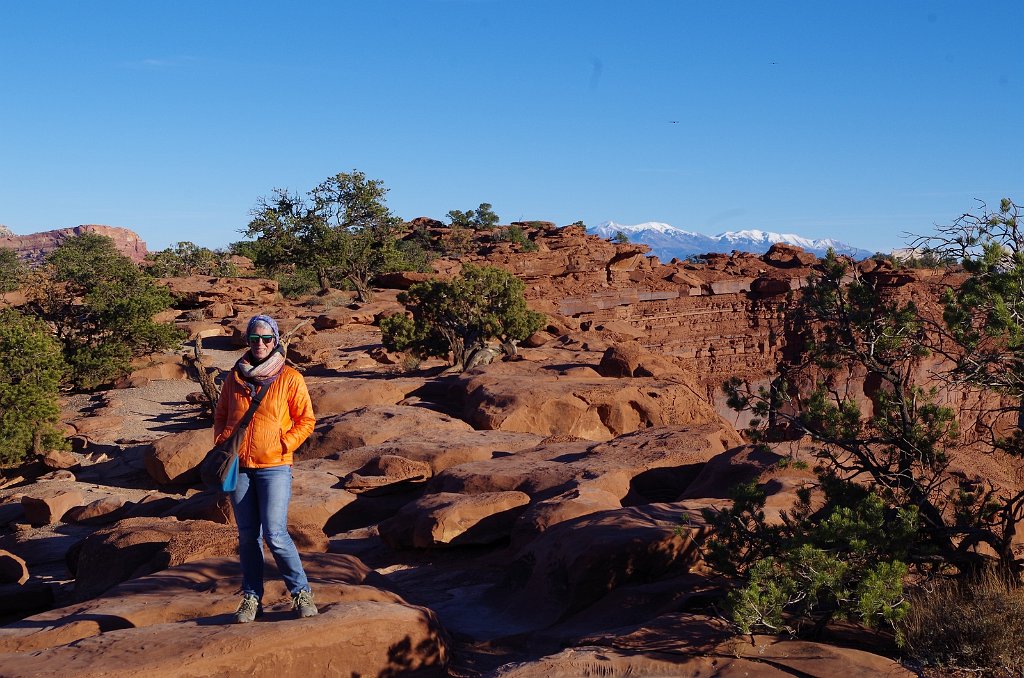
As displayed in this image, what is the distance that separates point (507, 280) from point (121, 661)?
61.1ft

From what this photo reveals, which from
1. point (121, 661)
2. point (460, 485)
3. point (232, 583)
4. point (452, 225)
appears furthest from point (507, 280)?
point (452, 225)

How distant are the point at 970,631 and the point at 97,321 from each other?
22235mm

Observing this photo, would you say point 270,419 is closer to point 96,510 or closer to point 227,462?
point 227,462

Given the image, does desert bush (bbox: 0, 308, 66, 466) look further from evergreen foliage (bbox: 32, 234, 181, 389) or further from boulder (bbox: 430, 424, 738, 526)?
boulder (bbox: 430, 424, 738, 526)

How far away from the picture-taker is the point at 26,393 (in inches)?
584

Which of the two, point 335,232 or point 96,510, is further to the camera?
point 335,232

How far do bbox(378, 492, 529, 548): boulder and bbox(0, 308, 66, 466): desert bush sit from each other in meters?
8.96

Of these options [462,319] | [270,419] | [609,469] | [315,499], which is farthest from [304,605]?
[462,319]

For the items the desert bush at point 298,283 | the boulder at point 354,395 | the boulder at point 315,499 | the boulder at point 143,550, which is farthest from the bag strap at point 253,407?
the desert bush at point 298,283

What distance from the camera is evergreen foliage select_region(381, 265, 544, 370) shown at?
21250 millimetres

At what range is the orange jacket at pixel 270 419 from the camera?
15.7 ft

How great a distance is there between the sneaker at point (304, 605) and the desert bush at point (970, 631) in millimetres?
3145

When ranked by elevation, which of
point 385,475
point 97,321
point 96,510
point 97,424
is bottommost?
point 96,510

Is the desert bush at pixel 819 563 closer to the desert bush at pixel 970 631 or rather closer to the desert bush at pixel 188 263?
the desert bush at pixel 970 631
